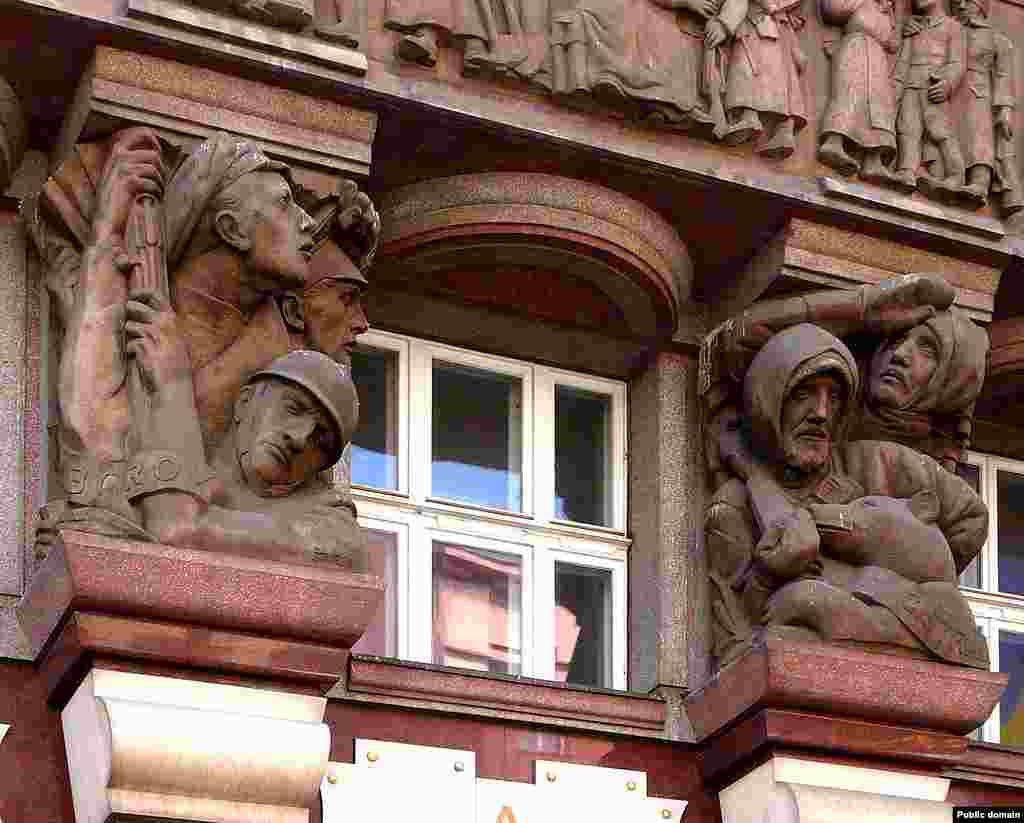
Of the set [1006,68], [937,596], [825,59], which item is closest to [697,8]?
[825,59]

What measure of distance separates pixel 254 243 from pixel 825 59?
2610 millimetres

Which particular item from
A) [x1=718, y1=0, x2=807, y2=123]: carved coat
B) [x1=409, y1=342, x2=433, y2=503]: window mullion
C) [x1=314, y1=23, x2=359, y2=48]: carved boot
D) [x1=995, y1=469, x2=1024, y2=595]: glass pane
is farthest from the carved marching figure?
[x1=314, y1=23, x2=359, y2=48]: carved boot

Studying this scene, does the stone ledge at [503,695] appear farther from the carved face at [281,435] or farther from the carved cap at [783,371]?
the carved cap at [783,371]

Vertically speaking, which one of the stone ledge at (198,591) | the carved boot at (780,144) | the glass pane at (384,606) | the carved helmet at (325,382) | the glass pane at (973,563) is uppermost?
the carved boot at (780,144)

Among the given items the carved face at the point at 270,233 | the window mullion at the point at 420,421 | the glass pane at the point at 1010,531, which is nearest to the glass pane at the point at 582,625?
the window mullion at the point at 420,421

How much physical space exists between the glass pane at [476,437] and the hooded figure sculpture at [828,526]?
77cm

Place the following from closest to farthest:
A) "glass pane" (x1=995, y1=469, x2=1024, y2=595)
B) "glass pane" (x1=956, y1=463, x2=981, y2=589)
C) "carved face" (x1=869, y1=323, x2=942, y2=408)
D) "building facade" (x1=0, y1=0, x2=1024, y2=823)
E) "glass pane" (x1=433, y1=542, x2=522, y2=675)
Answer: "building facade" (x1=0, y1=0, x2=1024, y2=823) < "glass pane" (x1=433, y1=542, x2=522, y2=675) < "carved face" (x1=869, y1=323, x2=942, y2=408) < "glass pane" (x1=956, y1=463, x2=981, y2=589) < "glass pane" (x1=995, y1=469, x2=1024, y2=595)

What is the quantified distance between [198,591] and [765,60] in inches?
128

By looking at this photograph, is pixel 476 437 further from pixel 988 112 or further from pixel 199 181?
pixel 988 112

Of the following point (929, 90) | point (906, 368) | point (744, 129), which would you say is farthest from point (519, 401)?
point (929, 90)

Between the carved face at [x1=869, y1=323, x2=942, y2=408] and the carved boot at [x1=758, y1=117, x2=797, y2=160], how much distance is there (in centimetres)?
79

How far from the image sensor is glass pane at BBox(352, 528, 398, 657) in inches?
449

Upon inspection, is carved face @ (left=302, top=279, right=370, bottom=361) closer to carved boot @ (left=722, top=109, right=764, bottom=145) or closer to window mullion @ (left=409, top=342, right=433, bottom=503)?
window mullion @ (left=409, top=342, right=433, bottom=503)

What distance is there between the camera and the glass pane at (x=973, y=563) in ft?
42.0
